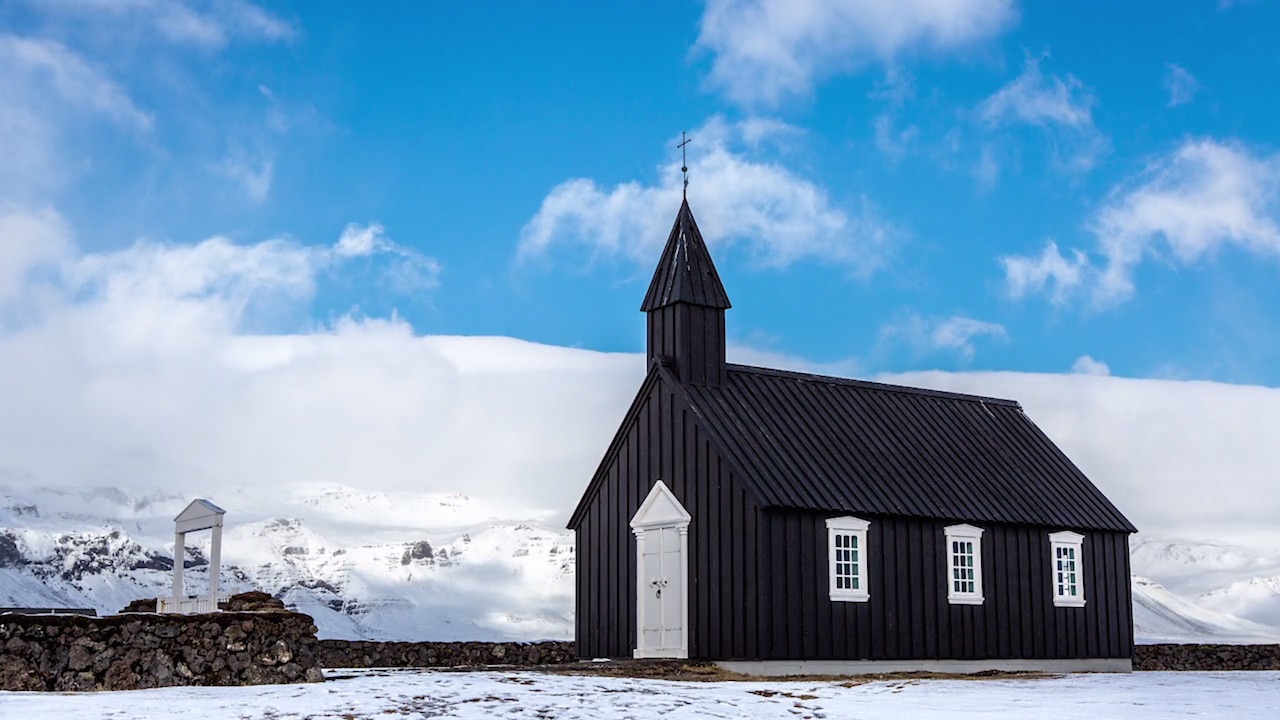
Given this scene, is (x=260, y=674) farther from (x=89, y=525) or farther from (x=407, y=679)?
(x=89, y=525)

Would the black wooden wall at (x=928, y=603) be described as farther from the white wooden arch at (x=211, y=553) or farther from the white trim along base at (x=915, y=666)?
the white wooden arch at (x=211, y=553)

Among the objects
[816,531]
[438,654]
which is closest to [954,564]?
[816,531]

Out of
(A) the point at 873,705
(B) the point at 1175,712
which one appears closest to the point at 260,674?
(A) the point at 873,705

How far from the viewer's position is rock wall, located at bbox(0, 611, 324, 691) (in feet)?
63.7

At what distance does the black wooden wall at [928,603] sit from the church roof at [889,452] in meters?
0.50

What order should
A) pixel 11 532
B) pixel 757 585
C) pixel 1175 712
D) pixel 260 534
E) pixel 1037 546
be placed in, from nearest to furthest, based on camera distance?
pixel 1175 712
pixel 757 585
pixel 1037 546
pixel 11 532
pixel 260 534

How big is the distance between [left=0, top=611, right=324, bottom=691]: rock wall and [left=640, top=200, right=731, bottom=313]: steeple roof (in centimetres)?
1194

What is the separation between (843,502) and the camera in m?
27.8

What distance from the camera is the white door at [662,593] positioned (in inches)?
1101

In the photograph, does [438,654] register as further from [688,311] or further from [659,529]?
[688,311]

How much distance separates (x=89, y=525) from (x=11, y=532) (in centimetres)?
802

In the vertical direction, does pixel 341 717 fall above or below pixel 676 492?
below

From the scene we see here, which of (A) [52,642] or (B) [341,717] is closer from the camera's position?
(B) [341,717]

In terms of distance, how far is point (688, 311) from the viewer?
2983 centimetres
